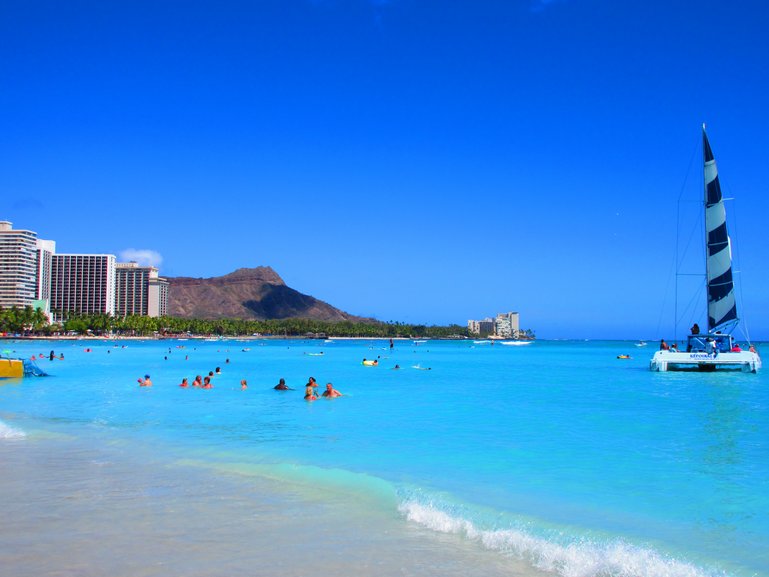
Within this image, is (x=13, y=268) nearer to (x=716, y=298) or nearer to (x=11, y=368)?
(x=11, y=368)

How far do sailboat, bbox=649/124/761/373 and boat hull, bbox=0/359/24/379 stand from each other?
39646mm

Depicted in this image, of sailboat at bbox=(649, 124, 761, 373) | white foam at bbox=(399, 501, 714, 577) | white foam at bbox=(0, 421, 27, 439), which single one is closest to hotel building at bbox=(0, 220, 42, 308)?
sailboat at bbox=(649, 124, 761, 373)

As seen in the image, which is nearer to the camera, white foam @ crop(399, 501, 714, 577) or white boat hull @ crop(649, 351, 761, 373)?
white foam @ crop(399, 501, 714, 577)

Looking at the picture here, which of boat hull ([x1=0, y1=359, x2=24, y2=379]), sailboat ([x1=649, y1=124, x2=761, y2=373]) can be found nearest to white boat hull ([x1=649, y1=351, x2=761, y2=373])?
sailboat ([x1=649, y1=124, x2=761, y2=373])

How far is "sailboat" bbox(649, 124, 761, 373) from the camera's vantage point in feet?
133

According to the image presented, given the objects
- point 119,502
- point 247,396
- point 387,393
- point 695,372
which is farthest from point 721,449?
point 695,372

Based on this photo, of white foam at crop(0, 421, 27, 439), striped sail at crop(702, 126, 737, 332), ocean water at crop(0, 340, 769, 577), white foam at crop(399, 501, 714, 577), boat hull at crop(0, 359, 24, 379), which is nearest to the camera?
white foam at crop(399, 501, 714, 577)

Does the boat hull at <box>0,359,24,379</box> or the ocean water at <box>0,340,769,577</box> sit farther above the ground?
the boat hull at <box>0,359,24,379</box>

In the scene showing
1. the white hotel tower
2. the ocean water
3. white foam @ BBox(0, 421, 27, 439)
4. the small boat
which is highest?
the white hotel tower

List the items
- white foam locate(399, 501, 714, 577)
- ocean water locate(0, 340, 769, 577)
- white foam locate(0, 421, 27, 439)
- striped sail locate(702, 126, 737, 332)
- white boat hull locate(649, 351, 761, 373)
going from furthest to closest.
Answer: white boat hull locate(649, 351, 761, 373)
striped sail locate(702, 126, 737, 332)
white foam locate(0, 421, 27, 439)
ocean water locate(0, 340, 769, 577)
white foam locate(399, 501, 714, 577)

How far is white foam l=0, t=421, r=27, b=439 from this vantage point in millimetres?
15375

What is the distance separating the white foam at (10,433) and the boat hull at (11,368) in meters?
21.3

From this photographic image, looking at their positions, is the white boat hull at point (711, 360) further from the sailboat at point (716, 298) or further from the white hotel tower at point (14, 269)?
the white hotel tower at point (14, 269)

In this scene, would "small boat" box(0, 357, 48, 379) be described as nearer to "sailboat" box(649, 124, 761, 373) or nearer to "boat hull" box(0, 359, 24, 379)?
"boat hull" box(0, 359, 24, 379)
